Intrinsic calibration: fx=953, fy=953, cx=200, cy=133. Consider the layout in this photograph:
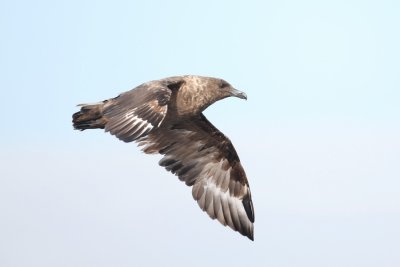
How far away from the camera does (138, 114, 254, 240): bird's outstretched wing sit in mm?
14688

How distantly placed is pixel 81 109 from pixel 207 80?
1889mm

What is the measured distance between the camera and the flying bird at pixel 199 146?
1341cm

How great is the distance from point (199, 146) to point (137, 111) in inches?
102

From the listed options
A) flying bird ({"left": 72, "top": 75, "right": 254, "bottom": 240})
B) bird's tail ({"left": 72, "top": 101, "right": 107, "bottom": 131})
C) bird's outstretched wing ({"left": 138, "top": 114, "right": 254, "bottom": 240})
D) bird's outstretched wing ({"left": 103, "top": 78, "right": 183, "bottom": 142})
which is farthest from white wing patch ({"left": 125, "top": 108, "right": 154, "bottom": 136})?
bird's outstretched wing ({"left": 138, "top": 114, "right": 254, "bottom": 240})

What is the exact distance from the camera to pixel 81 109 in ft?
43.9

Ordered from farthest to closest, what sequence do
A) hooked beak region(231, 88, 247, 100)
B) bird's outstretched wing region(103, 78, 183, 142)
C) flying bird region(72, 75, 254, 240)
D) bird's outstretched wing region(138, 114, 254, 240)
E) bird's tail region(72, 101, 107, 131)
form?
bird's outstretched wing region(138, 114, 254, 240) → hooked beak region(231, 88, 247, 100) → flying bird region(72, 75, 254, 240) → bird's tail region(72, 101, 107, 131) → bird's outstretched wing region(103, 78, 183, 142)

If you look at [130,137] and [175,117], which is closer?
[130,137]

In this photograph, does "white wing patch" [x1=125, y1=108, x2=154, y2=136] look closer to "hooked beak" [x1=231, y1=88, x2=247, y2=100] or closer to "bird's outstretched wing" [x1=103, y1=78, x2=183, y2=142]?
"bird's outstretched wing" [x1=103, y1=78, x2=183, y2=142]

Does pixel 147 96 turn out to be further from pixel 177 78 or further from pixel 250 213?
pixel 250 213

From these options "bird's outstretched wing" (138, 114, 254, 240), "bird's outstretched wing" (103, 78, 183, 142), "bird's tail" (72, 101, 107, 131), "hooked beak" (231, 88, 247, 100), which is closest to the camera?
"bird's outstretched wing" (103, 78, 183, 142)

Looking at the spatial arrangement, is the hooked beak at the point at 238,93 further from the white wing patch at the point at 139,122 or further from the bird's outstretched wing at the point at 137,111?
the white wing patch at the point at 139,122

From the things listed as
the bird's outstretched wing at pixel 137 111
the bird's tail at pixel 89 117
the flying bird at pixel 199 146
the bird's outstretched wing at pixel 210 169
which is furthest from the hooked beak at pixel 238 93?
the bird's tail at pixel 89 117

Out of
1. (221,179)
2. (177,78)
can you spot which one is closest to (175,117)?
(177,78)

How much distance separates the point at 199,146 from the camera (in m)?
14.8
